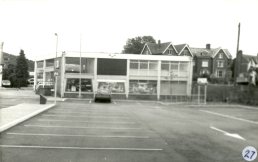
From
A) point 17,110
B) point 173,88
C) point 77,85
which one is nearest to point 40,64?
point 77,85

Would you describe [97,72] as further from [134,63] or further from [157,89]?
[157,89]

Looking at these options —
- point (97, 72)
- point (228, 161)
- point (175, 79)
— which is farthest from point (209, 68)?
point (228, 161)

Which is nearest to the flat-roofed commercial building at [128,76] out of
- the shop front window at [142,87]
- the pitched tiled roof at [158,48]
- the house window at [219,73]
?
Answer: the shop front window at [142,87]

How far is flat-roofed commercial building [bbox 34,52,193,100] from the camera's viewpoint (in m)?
50.4

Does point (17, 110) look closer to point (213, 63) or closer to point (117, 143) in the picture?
point (117, 143)

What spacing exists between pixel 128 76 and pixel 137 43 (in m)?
55.3

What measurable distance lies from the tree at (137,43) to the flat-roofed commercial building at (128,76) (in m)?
51.4

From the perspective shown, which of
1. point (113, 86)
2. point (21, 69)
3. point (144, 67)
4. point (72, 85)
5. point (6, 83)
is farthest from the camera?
point (21, 69)

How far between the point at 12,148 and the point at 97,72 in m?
40.9

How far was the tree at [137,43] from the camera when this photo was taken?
→ 105875 millimetres

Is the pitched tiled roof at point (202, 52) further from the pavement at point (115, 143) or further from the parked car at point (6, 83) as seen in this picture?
the pavement at point (115, 143)

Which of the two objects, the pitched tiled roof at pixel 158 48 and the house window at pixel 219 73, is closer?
the pitched tiled roof at pixel 158 48

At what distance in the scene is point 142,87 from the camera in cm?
5269

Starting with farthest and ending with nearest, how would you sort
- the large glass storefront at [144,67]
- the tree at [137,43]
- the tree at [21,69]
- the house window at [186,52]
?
1. the tree at [137,43]
2. the house window at [186,52]
3. the tree at [21,69]
4. the large glass storefront at [144,67]
